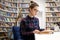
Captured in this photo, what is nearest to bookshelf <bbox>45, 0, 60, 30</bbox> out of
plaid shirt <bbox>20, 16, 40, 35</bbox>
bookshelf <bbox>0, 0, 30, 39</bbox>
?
bookshelf <bbox>0, 0, 30, 39</bbox>

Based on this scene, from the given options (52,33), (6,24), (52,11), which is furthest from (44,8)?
(52,33)

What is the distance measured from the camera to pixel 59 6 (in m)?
6.67

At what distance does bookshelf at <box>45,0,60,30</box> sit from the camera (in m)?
6.66

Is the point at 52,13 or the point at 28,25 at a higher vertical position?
the point at 52,13

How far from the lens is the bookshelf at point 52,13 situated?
666cm

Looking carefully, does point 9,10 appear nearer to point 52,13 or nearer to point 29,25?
point 52,13

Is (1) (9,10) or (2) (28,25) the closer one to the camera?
(2) (28,25)

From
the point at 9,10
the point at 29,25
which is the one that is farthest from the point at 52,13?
the point at 29,25

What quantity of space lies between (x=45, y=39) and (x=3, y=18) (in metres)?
4.35

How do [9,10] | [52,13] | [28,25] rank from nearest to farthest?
[28,25] < [9,10] < [52,13]

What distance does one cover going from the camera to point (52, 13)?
671cm

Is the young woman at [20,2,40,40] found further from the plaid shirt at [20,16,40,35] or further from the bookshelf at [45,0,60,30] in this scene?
the bookshelf at [45,0,60,30]

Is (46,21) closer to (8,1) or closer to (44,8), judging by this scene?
(44,8)

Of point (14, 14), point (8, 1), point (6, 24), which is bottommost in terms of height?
point (6, 24)
